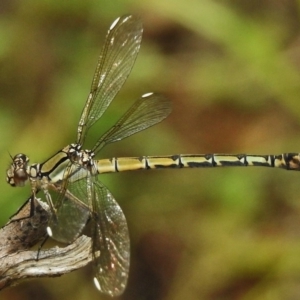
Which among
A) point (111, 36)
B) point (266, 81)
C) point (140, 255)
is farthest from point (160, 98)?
point (140, 255)

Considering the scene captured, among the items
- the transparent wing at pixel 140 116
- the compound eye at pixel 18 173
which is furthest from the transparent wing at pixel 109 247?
the transparent wing at pixel 140 116

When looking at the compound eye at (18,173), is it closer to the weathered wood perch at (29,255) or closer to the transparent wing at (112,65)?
the transparent wing at (112,65)

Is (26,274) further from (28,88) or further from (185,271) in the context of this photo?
(28,88)

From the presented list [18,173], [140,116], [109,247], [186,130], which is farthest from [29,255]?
[186,130]

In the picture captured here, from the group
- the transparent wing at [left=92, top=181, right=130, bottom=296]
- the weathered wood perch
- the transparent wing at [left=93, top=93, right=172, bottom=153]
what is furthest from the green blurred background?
the weathered wood perch

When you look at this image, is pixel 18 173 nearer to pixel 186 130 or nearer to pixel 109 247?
pixel 109 247

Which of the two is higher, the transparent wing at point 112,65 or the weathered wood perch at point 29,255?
the transparent wing at point 112,65

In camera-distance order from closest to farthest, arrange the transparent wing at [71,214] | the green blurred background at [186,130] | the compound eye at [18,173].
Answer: the transparent wing at [71,214], the compound eye at [18,173], the green blurred background at [186,130]
